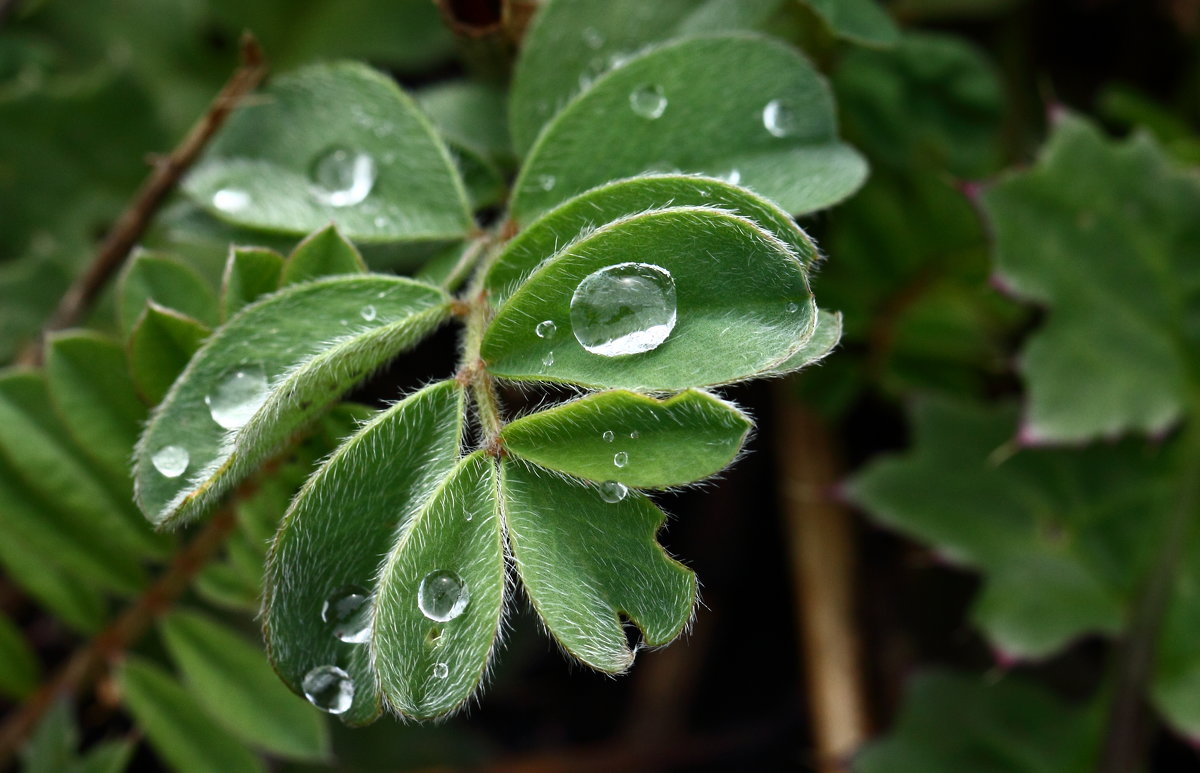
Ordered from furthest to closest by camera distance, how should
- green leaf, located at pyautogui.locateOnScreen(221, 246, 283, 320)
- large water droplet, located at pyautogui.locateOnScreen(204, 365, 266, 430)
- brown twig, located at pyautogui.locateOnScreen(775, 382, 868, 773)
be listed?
brown twig, located at pyautogui.locateOnScreen(775, 382, 868, 773)
green leaf, located at pyautogui.locateOnScreen(221, 246, 283, 320)
large water droplet, located at pyautogui.locateOnScreen(204, 365, 266, 430)

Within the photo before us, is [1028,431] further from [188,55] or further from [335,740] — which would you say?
[188,55]

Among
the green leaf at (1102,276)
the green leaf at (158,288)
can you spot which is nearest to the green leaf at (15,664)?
the green leaf at (158,288)

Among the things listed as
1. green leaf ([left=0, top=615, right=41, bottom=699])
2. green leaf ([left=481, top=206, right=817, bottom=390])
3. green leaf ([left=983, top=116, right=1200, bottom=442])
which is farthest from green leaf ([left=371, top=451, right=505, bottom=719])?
green leaf ([left=983, top=116, right=1200, bottom=442])

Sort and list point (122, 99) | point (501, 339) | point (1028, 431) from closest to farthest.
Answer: point (501, 339), point (1028, 431), point (122, 99)

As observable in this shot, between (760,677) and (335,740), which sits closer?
(335,740)

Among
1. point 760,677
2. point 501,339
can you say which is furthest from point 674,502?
point 501,339

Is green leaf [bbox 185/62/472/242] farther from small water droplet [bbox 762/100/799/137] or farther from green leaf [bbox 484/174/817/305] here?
small water droplet [bbox 762/100/799/137]
